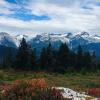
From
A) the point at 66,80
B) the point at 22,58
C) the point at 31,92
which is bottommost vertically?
Answer: the point at 66,80

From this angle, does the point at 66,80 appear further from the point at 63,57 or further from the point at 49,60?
the point at 49,60

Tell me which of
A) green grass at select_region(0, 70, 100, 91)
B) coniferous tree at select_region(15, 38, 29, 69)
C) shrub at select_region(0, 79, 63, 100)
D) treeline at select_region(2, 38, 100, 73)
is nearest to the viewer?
shrub at select_region(0, 79, 63, 100)

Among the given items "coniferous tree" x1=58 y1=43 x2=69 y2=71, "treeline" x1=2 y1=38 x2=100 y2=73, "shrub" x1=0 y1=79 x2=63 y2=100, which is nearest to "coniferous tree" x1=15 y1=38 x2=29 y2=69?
"treeline" x1=2 y1=38 x2=100 y2=73

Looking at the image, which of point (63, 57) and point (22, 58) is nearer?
point (22, 58)

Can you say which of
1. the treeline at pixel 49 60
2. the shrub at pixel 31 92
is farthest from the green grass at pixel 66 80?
the treeline at pixel 49 60

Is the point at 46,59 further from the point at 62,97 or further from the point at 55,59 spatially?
the point at 62,97

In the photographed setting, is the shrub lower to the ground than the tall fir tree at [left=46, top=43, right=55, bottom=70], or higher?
higher

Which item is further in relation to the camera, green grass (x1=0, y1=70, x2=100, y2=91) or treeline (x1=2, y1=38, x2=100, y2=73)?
treeline (x1=2, y1=38, x2=100, y2=73)

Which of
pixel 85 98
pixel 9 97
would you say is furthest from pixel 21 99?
pixel 85 98

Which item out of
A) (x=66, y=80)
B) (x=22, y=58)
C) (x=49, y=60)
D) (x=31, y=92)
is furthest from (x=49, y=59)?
(x=31, y=92)

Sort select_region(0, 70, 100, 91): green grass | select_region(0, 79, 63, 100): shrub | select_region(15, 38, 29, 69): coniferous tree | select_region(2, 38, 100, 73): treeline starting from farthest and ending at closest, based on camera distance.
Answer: select_region(15, 38, 29, 69): coniferous tree → select_region(2, 38, 100, 73): treeline → select_region(0, 70, 100, 91): green grass → select_region(0, 79, 63, 100): shrub

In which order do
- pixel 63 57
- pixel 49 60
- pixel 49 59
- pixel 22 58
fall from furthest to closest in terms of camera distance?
pixel 49 59
pixel 49 60
pixel 63 57
pixel 22 58

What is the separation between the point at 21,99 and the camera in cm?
1234

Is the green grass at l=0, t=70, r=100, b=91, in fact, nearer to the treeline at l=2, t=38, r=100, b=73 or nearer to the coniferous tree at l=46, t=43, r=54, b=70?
the treeline at l=2, t=38, r=100, b=73
